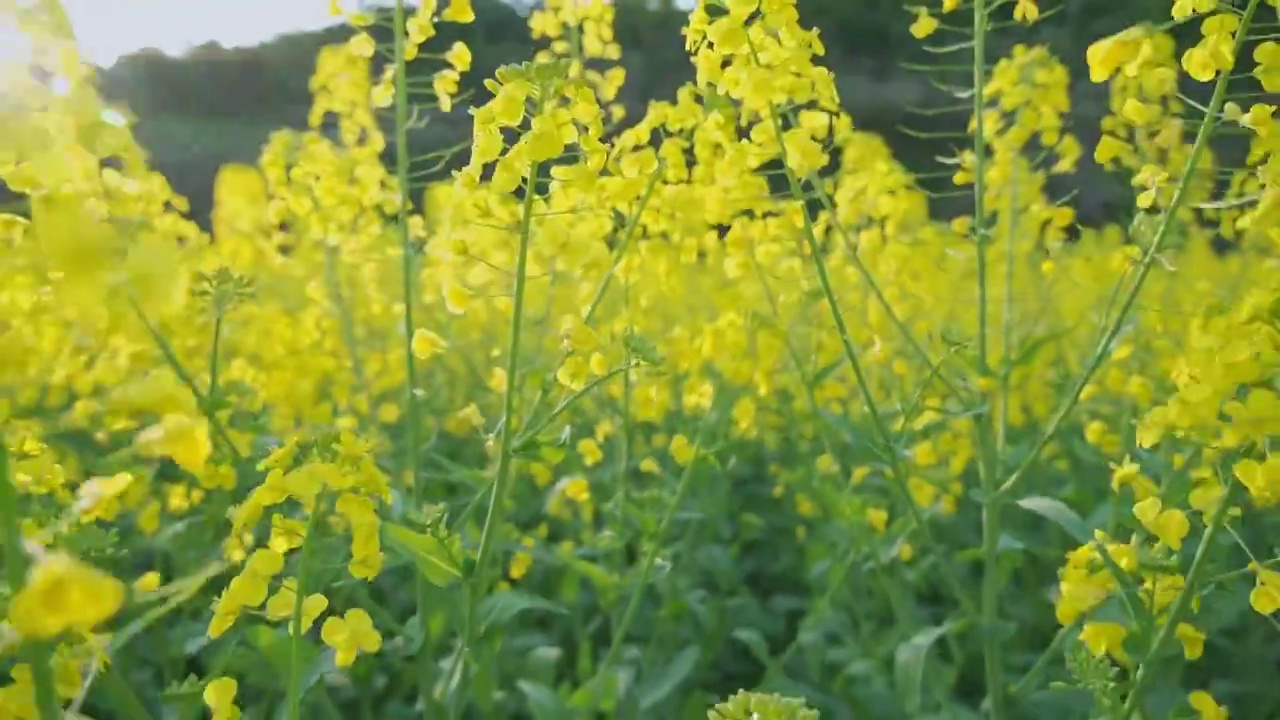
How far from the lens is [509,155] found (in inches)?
82.9

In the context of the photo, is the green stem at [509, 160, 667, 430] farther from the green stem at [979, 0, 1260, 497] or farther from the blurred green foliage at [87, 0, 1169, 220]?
the blurred green foliage at [87, 0, 1169, 220]

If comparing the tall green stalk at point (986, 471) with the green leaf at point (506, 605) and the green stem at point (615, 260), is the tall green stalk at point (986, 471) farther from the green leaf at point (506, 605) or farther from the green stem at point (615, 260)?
the green leaf at point (506, 605)

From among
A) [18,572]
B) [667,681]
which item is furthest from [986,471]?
[18,572]

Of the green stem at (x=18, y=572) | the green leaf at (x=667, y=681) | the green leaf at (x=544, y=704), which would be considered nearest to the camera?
the green stem at (x=18, y=572)

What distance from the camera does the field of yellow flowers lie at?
1699mm

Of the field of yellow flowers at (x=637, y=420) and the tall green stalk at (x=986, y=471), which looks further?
the tall green stalk at (x=986, y=471)

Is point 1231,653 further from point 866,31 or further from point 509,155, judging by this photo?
point 866,31

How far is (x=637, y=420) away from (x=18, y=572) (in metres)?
2.64

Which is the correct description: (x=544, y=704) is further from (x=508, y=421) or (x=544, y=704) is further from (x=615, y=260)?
(x=615, y=260)

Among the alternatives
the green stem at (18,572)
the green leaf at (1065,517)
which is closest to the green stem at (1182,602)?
the green leaf at (1065,517)

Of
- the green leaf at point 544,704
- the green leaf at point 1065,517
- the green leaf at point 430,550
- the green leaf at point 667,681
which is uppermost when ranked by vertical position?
the green leaf at point 430,550

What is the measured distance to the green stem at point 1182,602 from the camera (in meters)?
2.00

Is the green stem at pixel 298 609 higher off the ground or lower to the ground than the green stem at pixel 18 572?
lower

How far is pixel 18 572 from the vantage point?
3.75ft
